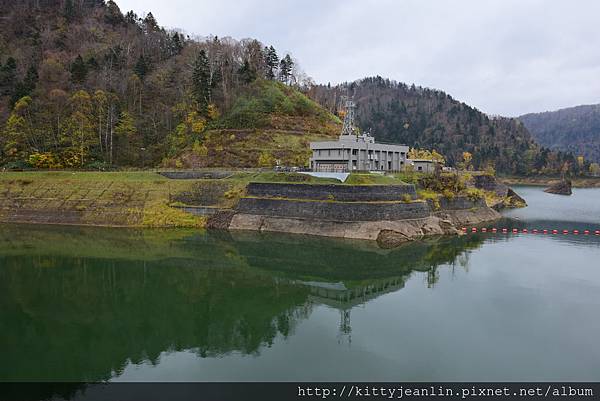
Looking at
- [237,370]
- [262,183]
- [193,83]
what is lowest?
[237,370]

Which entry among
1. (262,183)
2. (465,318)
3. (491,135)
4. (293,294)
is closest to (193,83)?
(262,183)

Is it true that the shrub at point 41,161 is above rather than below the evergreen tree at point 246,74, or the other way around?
below

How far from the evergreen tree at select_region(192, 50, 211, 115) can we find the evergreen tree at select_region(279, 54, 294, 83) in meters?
20.7

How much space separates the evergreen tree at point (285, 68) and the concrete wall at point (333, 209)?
55.5 meters

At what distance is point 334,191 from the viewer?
44.8 metres

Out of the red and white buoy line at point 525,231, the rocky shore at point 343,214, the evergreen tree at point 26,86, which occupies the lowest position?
the red and white buoy line at point 525,231

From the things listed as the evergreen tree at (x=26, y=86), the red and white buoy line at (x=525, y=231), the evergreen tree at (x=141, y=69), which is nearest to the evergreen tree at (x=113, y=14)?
the evergreen tree at (x=141, y=69)

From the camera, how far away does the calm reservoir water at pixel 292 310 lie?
17.2 meters

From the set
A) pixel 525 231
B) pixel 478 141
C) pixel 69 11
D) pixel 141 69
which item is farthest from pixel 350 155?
pixel 478 141

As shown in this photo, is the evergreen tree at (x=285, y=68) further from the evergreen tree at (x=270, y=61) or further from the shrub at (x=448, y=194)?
the shrub at (x=448, y=194)

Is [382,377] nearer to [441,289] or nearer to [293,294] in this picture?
[293,294]

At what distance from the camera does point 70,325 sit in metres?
21.1

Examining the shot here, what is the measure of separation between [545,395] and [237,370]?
11172mm

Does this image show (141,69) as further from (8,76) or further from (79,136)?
(79,136)
